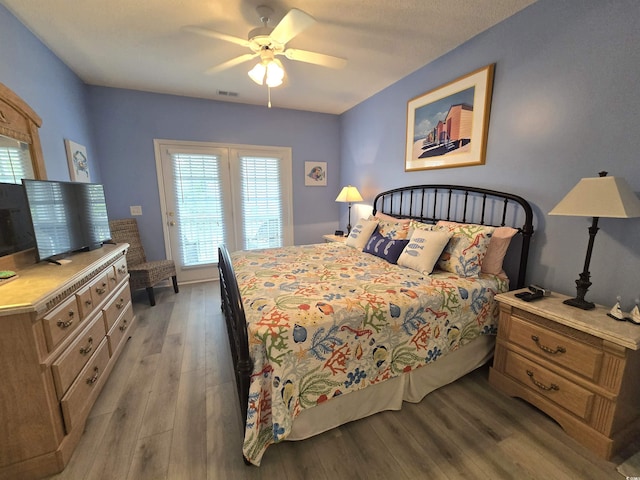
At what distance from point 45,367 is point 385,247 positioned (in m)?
2.44

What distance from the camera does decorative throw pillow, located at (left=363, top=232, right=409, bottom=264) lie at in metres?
2.53

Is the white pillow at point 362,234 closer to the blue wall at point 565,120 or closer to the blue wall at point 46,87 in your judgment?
the blue wall at point 565,120

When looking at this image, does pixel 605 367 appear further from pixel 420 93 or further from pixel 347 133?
pixel 347 133

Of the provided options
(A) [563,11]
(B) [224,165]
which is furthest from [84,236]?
(A) [563,11]

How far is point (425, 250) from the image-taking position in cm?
226

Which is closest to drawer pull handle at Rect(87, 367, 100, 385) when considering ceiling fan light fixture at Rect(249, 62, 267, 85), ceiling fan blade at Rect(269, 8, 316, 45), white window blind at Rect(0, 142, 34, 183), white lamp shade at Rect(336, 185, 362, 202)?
white window blind at Rect(0, 142, 34, 183)

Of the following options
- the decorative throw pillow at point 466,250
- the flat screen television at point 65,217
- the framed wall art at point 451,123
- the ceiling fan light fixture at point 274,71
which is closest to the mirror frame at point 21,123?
the flat screen television at point 65,217

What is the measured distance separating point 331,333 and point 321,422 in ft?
1.78

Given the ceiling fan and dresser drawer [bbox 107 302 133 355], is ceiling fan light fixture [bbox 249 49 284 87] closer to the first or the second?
the ceiling fan

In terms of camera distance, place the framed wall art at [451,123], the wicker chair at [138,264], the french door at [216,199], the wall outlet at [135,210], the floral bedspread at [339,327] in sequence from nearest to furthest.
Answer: the floral bedspread at [339,327], the framed wall art at [451,123], the wicker chair at [138,264], the wall outlet at [135,210], the french door at [216,199]

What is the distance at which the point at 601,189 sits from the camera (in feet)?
4.91

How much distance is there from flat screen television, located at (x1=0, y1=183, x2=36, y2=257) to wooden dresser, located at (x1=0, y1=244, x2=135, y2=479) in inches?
6.6

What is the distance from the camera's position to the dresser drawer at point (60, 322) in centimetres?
136

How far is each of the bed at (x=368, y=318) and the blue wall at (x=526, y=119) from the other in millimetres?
272
